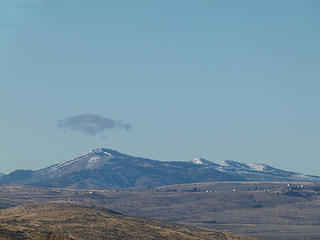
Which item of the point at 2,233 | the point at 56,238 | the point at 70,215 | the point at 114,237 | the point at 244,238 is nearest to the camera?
the point at 56,238

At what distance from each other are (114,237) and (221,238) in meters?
41.6

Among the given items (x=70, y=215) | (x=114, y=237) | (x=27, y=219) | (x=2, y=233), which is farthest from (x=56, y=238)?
(x=70, y=215)

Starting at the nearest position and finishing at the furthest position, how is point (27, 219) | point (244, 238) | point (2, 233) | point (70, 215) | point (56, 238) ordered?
point (56, 238) < point (2, 233) < point (27, 219) < point (70, 215) < point (244, 238)

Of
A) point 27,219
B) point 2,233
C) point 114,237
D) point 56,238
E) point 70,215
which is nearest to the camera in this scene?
point 56,238

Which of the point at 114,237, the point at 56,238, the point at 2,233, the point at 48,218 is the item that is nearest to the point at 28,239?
the point at 2,233

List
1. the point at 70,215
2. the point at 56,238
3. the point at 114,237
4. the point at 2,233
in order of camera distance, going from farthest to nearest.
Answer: the point at 70,215
the point at 114,237
the point at 2,233
the point at 56,238

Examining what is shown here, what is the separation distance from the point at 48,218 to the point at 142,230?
2352cm

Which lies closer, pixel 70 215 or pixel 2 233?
pixel 2 233

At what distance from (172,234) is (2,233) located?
72239mm

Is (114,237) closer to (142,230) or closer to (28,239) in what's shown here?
(142,230)

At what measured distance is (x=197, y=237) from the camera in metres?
175

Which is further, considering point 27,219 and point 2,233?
point 27,219

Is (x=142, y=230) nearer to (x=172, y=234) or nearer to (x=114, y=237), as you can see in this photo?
(x=172, y=234)

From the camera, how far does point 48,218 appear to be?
169 metres
